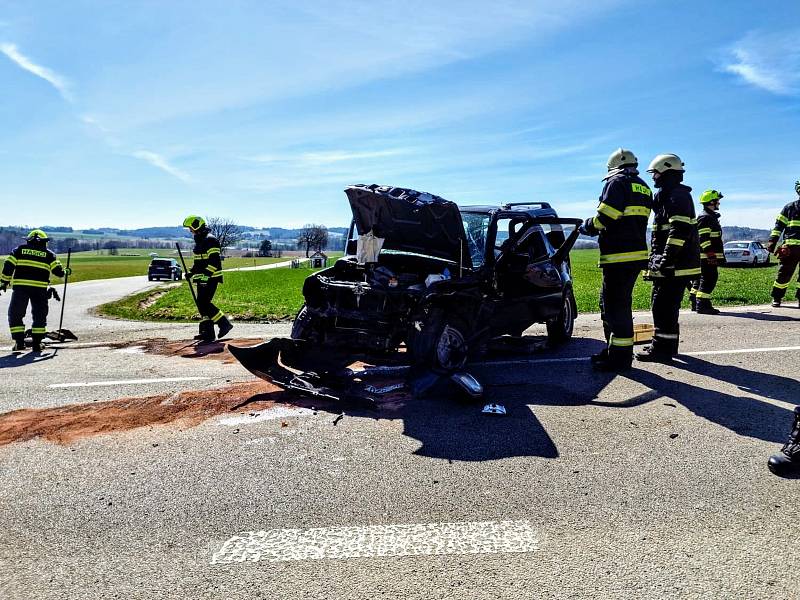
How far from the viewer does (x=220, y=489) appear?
3758 mm

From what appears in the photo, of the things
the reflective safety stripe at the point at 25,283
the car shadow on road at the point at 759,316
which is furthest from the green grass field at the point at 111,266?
the car shadow on road at the point at 759,316

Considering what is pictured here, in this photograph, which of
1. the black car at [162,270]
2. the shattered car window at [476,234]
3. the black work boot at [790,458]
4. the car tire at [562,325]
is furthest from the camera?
the black car at [162,270]

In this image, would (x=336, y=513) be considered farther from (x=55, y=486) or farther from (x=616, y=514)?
(x=55, y=486)

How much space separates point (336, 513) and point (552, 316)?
5.34m

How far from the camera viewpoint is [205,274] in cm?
973

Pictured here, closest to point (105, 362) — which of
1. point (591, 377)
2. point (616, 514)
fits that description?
point (591, 377)

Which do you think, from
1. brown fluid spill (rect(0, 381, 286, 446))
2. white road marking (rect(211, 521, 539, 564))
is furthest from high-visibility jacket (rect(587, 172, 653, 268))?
white road marking (rect(211, 521, 539, 564))

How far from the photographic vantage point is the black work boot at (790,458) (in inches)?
148

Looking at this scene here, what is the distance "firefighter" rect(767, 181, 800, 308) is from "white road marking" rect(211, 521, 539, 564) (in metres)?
11.1

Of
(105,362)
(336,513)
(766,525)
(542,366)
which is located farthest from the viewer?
(105,362)

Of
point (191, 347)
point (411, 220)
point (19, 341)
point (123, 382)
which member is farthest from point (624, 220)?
point (19, 341)

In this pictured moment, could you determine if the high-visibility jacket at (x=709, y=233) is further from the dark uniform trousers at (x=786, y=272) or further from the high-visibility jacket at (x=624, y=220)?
the high-visibility jacket at (x=624, y=220)

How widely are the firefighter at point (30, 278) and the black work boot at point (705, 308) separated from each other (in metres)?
11.8

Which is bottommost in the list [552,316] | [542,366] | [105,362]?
[105,362]
